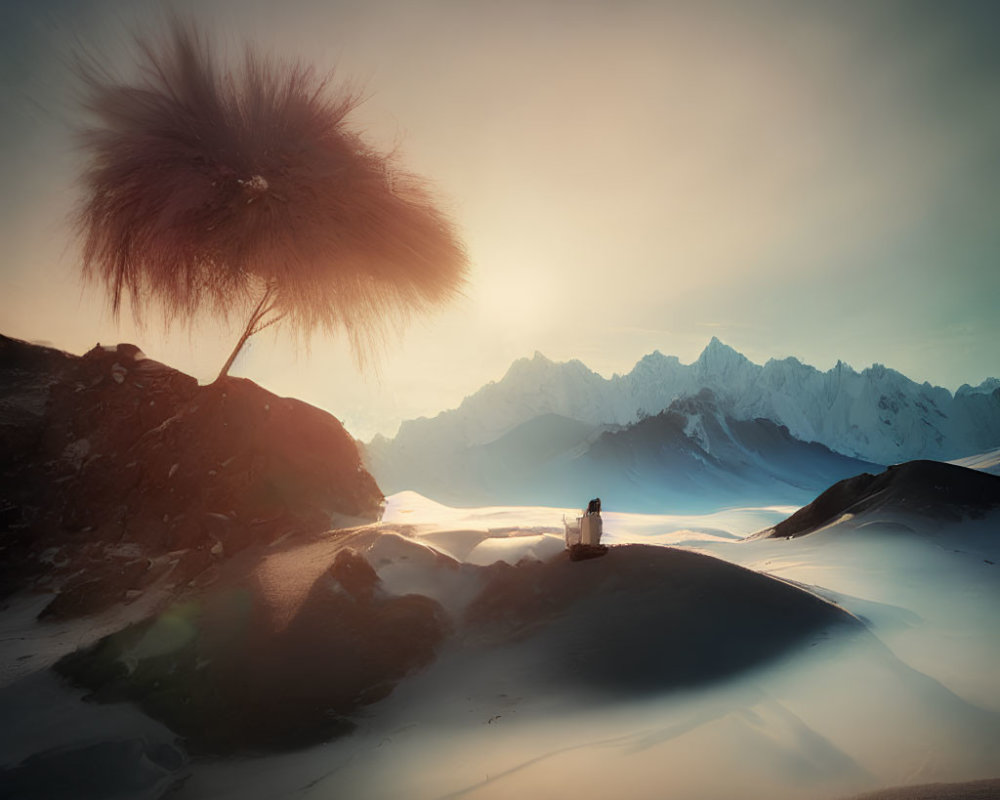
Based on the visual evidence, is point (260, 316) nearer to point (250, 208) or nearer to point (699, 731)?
point (250, 208)

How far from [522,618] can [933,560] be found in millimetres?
7263

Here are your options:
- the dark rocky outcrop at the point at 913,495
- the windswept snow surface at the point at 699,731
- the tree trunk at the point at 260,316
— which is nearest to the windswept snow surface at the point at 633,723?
the windswept snow surface at the point at 699,731

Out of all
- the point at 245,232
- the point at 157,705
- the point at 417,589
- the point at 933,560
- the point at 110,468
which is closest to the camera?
the point at 157,705

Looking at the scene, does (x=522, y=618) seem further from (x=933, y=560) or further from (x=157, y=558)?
(x=933, y=560)

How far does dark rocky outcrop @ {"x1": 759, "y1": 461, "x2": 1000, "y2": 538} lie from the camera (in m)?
9.37

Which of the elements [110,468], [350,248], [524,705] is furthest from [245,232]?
[524,705]

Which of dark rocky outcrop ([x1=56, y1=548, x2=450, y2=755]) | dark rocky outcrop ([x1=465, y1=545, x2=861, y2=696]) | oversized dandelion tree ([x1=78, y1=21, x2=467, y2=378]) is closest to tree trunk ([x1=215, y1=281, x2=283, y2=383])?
oversized dandelion tree ([x1=78, y1=21, x2=467, y2=378])

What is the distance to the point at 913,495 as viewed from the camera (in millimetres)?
9984

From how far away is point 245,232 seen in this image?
6.29m

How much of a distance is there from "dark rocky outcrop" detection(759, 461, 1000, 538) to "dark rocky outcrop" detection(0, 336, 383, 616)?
12.2 metres

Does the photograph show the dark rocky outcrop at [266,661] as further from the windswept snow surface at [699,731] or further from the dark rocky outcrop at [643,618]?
the dark rocky outcrop at [643,618]

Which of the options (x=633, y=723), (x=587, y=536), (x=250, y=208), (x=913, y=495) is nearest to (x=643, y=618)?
(x=587, y=536)

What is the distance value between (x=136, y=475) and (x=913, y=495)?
16.6 m

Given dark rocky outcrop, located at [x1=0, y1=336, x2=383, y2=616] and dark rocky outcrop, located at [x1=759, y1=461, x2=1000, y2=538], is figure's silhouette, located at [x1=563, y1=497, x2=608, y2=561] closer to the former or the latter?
dark rocky outcrop, located at [x1=0, y1=336, x2=383, y2=616]
